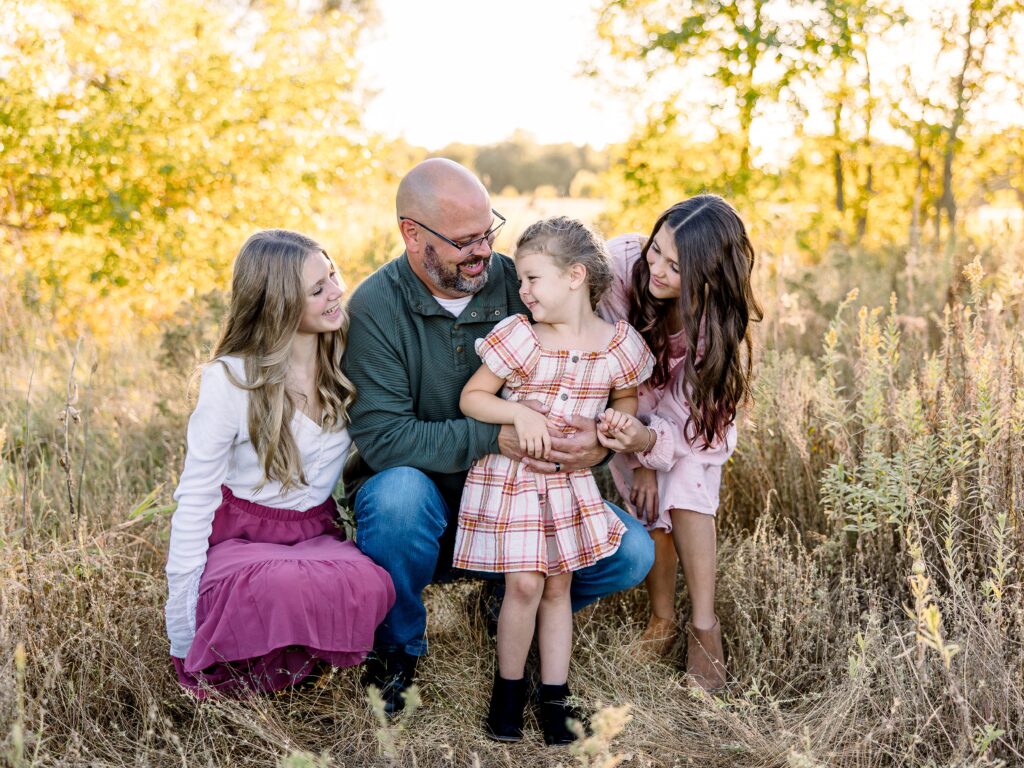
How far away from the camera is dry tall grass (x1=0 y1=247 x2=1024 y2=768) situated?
2283 millimetres

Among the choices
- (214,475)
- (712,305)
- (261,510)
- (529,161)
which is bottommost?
(261,510)

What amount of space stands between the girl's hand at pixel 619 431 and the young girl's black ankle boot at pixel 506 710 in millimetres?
743

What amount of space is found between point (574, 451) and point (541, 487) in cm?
15

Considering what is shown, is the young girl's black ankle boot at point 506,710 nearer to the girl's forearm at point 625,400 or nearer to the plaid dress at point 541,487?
the plaid dress at point 541,487

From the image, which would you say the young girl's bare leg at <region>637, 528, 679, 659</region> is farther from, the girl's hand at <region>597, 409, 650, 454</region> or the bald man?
the girl's hand at <region>597, 409, 650, 454</region>

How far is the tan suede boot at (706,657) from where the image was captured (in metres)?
2.81

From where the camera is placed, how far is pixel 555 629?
2668 mm

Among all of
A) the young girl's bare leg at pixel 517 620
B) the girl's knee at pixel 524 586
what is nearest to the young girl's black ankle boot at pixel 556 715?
the young girl's bare leg at pixel 517 620

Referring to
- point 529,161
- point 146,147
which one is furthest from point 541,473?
point 529,161

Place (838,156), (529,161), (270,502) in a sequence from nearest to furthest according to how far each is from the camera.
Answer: (270,502)
(838,156)
(529,161)

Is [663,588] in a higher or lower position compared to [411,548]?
lower

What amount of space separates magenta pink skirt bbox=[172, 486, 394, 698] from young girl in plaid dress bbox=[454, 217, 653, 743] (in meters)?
0.35

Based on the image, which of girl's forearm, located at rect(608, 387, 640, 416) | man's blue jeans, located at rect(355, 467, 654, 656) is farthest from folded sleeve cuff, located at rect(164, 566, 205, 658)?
girl's forearm, located at rect(608, 387, 640, 416)

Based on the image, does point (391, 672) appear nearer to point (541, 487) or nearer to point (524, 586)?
point (524, 586)
